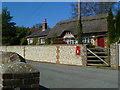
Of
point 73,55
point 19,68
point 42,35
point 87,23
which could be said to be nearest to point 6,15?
point 42,35

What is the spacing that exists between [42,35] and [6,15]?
825 centimetres

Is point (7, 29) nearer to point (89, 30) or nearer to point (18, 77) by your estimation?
point (89, 30)

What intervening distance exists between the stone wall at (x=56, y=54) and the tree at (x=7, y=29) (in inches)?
454

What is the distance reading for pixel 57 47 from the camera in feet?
59.3

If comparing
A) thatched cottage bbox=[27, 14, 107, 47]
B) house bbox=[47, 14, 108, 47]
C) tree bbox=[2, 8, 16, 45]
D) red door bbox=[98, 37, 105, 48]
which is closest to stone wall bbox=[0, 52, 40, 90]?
house bbox=[47, 14, 108, 47]

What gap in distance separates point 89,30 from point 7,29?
17.1 metres

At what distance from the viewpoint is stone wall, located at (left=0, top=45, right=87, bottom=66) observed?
50.9 feet

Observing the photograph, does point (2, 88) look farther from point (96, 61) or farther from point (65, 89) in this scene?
point (96, 61)

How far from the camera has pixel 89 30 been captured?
89.9ft

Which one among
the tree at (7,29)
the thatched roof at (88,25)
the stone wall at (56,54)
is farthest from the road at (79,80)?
the tree at (7,29)

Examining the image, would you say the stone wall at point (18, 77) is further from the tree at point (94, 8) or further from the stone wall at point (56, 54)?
the tree at point (94, 8)

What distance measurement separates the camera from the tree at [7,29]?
3384 centimetres

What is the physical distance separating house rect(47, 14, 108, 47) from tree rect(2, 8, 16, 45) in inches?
338

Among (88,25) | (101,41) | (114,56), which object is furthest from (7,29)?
(114,56)
